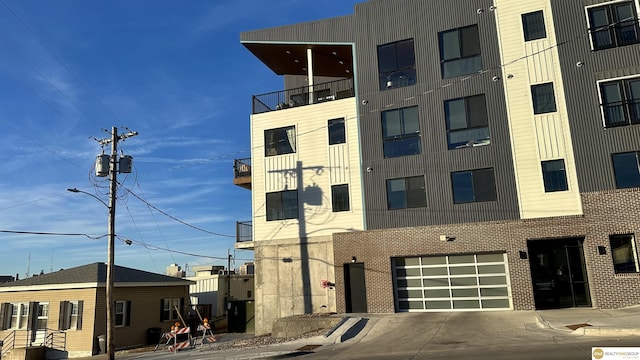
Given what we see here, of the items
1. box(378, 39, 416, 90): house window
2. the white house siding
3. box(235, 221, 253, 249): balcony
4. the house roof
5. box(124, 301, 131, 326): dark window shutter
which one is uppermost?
box(378, 39, 416, 90): house window

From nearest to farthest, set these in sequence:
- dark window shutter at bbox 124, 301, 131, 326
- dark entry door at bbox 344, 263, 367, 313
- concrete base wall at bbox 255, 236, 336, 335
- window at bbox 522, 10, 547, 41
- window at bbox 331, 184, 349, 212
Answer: window at bbox 522, 10, 547, 41
dark entry door at bbox 344, 263, 367, 313
concrete base wall at bbox 255, 236, 336, 335
window at bbox 331, 184, 349, 212
dark window shutter at bbox 124, 301, 131, 326

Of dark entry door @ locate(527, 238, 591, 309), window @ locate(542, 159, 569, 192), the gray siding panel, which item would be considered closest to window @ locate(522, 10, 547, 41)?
the gray siding panel

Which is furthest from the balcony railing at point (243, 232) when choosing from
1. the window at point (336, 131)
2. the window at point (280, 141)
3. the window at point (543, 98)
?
the window at point (543, 98)

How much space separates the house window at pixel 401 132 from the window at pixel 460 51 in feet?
8.41

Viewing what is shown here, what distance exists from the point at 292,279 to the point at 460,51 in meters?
14.0

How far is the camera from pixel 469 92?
22.7m

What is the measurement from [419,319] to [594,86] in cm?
1237

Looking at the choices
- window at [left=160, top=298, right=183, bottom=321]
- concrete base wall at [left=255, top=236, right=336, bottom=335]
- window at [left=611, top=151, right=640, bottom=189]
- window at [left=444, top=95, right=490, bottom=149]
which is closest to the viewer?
→ window at [left=611, top=151, right=640, bottom=189]

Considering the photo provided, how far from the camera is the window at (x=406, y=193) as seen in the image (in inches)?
901

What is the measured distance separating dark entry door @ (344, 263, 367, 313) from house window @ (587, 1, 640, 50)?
1447cm

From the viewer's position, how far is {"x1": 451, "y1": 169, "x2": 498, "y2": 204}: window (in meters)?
21.7

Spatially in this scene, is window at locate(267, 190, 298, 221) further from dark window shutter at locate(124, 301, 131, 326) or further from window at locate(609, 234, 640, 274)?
window at locate(609, 234, 640, 274)

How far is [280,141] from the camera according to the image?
86.7ft

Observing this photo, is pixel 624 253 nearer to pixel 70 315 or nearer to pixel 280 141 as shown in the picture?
pixel 280 141
